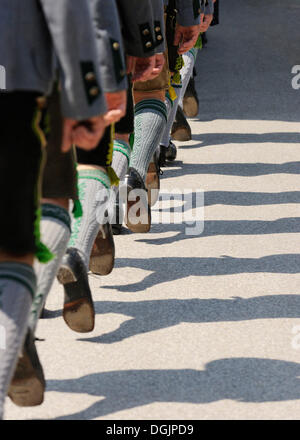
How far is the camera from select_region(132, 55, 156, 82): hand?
3.30m

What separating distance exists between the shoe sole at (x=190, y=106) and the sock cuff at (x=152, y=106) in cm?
216

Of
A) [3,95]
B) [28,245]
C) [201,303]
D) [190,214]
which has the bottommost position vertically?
[190,214]

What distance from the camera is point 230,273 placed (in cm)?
370

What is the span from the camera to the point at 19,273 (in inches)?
82.8

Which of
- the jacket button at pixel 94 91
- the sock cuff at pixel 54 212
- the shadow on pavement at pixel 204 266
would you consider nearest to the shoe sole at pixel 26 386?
the sock cuff at pixel 54 212

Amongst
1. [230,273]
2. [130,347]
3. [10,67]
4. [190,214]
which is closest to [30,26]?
[10,67]

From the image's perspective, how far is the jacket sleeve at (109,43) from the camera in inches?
107

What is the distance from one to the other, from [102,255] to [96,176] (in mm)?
432

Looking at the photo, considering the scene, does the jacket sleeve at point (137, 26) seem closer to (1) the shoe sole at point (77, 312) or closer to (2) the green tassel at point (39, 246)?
(1) the shoe sole at point (77, 312)

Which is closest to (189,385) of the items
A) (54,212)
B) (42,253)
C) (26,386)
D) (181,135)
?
(26,386)

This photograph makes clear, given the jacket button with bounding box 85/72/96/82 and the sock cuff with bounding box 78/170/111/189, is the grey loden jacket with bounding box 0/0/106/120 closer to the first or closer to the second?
the jacket button with bounding box 85/72/96/82

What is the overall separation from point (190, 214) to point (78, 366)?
5.49 feet
